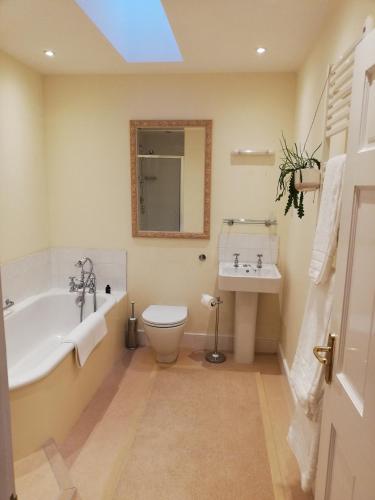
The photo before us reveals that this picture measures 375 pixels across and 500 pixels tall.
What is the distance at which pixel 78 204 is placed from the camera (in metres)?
3.37

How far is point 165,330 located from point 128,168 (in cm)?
151

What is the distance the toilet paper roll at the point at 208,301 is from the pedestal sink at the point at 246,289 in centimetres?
21

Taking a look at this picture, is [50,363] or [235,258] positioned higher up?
[235,258]

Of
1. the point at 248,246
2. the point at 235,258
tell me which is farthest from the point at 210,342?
the point at 248,246

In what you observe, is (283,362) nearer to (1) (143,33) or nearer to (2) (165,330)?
(2) (165,330)

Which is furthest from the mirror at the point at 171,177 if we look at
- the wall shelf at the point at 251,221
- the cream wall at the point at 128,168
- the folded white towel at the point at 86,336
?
the folded white towel at the point at 86,336

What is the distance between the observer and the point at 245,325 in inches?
125

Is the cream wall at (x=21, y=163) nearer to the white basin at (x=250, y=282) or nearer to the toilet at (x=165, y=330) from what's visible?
the toilet at (x=165, y=330)

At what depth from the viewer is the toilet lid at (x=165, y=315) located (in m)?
2.97

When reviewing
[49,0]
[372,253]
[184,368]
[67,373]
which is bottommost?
[184,368]

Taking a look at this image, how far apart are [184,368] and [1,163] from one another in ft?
7.41

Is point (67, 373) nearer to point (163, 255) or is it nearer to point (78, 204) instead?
point (163, 255)

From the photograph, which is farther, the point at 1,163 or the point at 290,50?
the point at 1,163

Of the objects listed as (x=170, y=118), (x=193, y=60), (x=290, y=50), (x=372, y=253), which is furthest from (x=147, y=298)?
(x=372, y=253)
